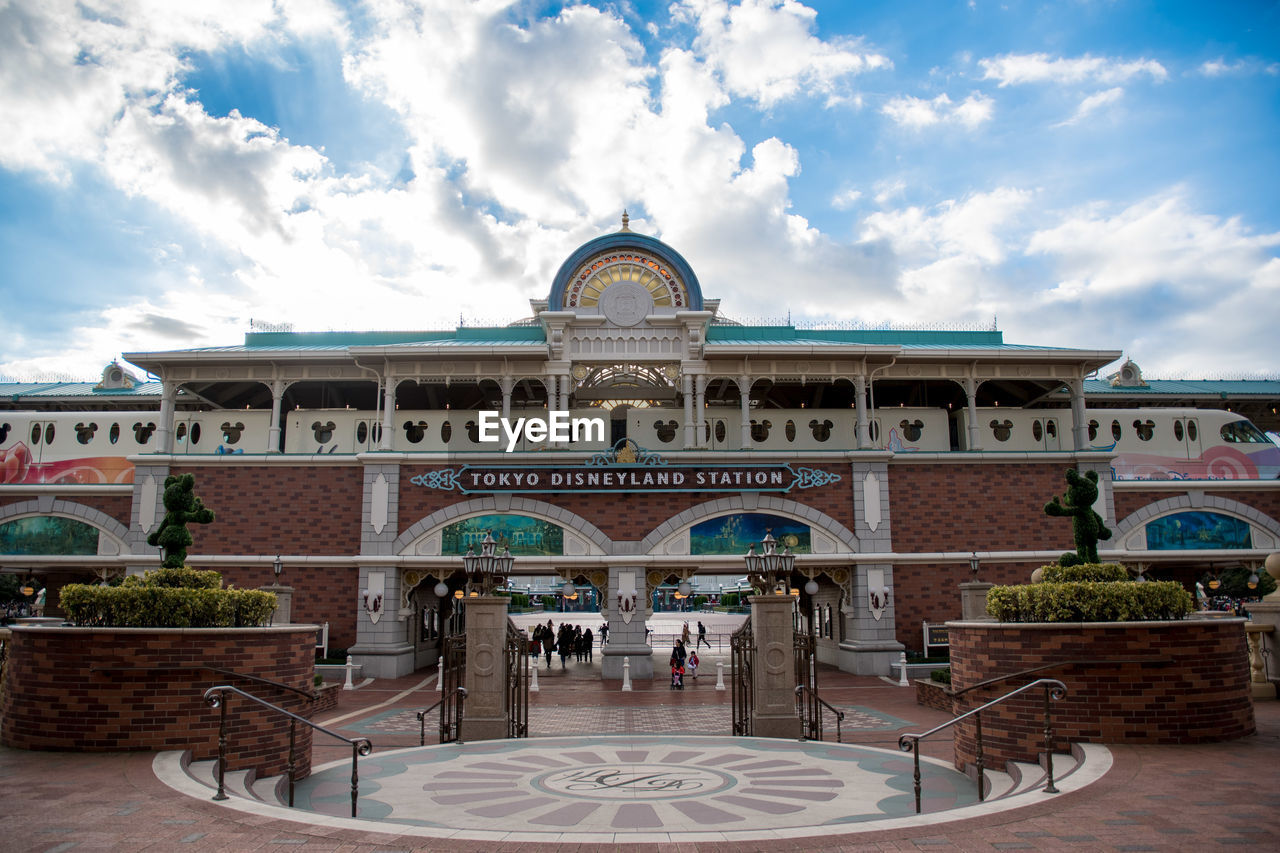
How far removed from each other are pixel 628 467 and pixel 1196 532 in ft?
72.1

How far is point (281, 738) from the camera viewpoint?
1147cm

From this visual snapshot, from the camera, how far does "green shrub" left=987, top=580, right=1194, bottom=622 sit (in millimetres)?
11125

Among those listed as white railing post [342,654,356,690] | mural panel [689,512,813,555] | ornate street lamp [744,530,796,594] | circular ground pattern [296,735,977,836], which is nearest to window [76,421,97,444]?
white railing post [342,654,356,690]

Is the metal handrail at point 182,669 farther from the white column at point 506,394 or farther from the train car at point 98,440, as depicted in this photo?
the train car at point 98,440

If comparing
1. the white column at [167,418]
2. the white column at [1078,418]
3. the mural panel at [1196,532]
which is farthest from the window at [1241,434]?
the white column at [167,418]

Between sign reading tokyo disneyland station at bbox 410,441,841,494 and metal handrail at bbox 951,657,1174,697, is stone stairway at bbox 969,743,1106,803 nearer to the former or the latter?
metal handrail at bbox 951,657,1174,697

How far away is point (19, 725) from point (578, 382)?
24.9 m

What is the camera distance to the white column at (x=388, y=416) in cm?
3148

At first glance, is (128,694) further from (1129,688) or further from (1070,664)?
(1129,688)

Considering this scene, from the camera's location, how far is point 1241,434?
117 ft

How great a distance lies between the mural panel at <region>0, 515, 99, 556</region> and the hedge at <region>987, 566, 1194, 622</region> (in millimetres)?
33272

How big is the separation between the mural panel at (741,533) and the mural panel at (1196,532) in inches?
545

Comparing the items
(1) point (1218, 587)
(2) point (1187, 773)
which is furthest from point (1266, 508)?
(2) point (1187, 773)

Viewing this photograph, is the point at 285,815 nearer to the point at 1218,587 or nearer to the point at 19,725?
the point at 19,725
